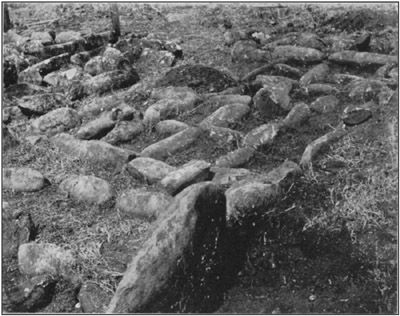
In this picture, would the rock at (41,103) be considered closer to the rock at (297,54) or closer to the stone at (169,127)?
the stone at (169,127)

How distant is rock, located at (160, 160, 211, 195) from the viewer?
5.84 metres

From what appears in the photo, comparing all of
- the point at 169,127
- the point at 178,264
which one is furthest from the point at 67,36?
the point at 178,264

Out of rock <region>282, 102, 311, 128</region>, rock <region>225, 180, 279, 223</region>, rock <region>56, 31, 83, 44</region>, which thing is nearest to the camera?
rock <region>225, 180, 279, 223</region>

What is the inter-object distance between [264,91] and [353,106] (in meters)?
1.19

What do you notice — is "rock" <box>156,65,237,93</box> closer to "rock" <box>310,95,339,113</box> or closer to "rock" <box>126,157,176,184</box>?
"rock" <box>310,95,339,113</box>

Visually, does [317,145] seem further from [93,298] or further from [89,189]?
[93,298]

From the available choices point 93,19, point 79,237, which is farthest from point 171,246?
point 93,19

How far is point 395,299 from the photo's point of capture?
4.33 meters

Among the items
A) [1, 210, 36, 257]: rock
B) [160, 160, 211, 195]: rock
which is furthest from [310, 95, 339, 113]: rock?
[1, 210, 36, 257]: rock

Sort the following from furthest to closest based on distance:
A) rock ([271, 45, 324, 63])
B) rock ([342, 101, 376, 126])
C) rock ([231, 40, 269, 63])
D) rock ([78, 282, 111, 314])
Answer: rock ([231, 40, 269, 63]) < rock ([271, 45, 324, 63]) < rock ([342, 101, 376, 126]) < rock ([78, 282, 111, 314])

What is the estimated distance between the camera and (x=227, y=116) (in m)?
7.55

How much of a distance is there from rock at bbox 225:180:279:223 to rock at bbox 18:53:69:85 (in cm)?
555

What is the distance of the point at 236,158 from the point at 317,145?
0.84 m

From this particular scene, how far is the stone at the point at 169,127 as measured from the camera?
24.7ft
